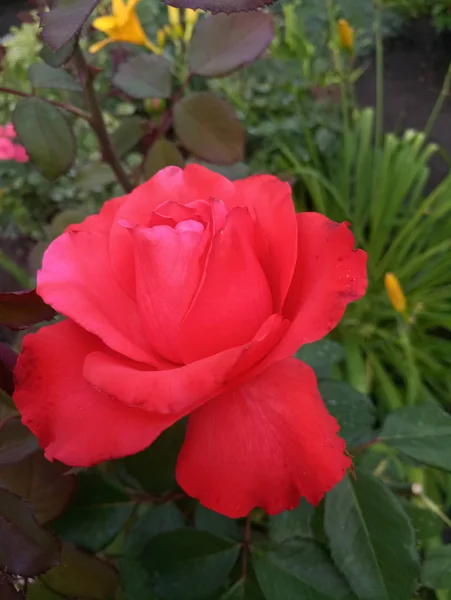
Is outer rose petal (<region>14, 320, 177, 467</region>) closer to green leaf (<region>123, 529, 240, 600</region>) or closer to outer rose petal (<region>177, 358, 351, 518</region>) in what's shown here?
outer rose petal (<region>177, 358, 351, 518</region>)

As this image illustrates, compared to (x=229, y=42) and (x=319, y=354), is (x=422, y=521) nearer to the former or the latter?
(x=319, y=354)

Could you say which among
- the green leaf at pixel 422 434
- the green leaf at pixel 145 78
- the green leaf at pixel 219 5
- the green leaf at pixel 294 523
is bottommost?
the green leaf at pixel 294 523

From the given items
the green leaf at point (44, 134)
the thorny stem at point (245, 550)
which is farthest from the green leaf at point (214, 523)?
the green leaf at point (44, 134)

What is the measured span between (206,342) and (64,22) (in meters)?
0.17

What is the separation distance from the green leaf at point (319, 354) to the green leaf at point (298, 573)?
139 mm

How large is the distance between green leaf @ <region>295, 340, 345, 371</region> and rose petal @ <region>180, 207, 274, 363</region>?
0.19 m

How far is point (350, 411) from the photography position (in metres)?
0.37

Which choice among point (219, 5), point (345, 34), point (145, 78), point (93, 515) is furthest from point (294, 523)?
point (345, 34)

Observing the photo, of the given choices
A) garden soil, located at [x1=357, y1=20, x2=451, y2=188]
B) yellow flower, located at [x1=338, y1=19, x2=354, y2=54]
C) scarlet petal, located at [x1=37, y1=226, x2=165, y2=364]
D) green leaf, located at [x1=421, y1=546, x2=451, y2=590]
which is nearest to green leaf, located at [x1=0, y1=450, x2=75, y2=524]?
scarlet petal, located at [x1=37, y1=226, x2=165, y2=364]

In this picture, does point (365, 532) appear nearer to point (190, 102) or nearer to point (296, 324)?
point (296, 324)

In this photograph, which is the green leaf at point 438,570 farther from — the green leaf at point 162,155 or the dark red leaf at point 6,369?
the green leaf at point 162,155

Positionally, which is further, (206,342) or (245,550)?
(245,550)

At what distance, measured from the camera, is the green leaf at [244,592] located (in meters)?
0.34


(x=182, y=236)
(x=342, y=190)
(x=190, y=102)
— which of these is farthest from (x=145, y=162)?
(x=342, y=190)
